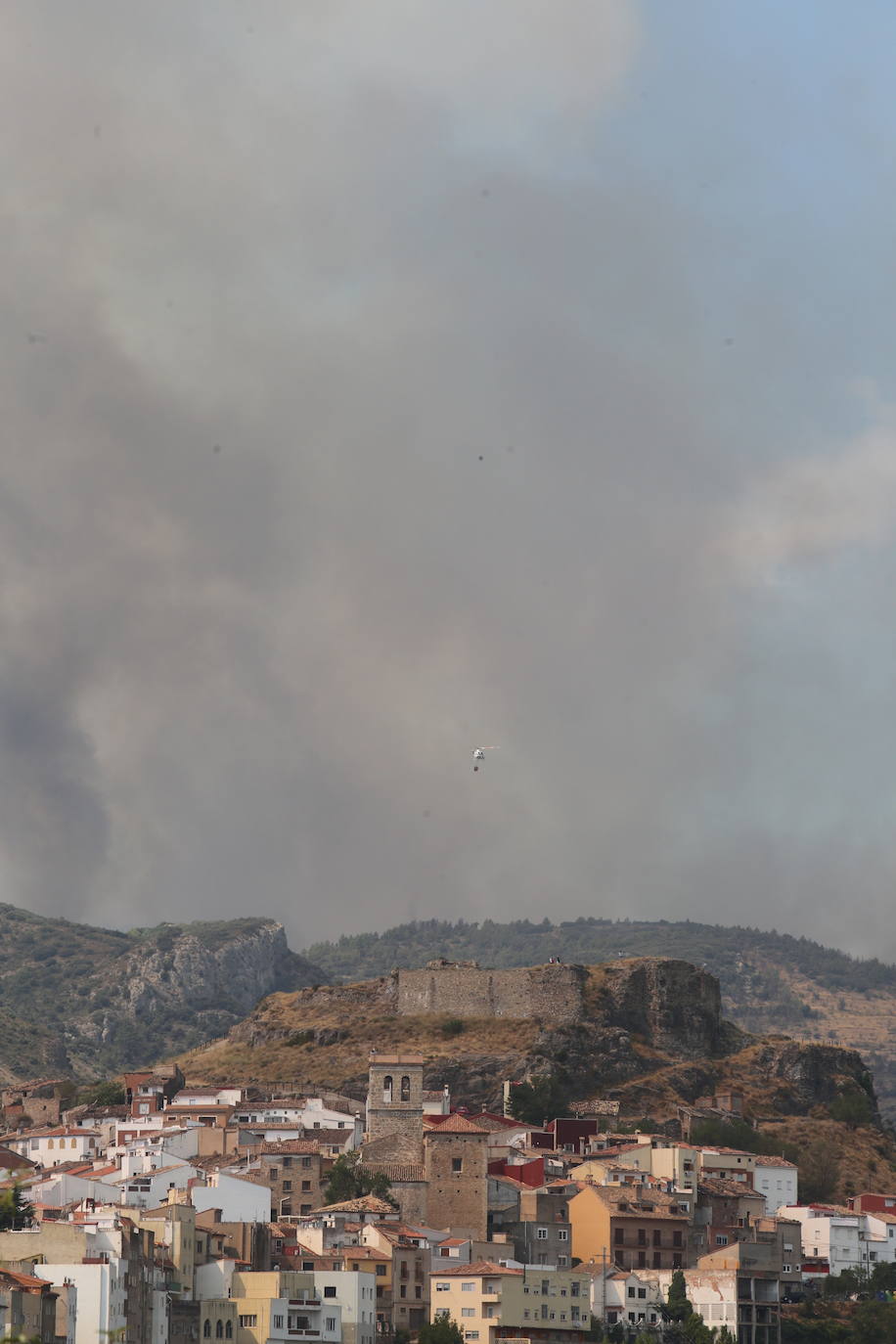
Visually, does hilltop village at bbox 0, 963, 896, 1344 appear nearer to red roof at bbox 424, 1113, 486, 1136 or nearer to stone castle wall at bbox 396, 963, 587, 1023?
red roof at bbox 424, 1113, 486, 1136

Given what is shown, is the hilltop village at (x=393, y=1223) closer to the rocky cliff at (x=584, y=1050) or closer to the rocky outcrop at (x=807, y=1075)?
the rocky cliff at (x=584, y=1050)

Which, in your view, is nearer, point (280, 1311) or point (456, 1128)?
point (280, 1311)

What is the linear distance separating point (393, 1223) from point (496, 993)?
51063 mm

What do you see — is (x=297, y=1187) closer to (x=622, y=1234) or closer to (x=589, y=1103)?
(x=622, y=1234)

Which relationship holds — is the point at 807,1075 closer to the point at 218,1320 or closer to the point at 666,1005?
the point at 666,1005

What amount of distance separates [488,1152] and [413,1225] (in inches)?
372

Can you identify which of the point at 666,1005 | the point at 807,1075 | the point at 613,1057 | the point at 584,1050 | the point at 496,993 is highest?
the point at 496,993

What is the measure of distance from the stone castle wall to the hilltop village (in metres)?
13.0

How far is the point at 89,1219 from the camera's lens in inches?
3324

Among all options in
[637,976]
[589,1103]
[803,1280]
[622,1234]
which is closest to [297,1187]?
[622,1234]

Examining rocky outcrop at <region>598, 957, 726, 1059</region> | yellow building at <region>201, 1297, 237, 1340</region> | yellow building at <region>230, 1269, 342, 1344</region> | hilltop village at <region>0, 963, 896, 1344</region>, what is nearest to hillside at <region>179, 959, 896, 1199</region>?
rocky outcrop at <region>598, 957, 726, 1059</region>

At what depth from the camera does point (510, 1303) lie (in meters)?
88.2

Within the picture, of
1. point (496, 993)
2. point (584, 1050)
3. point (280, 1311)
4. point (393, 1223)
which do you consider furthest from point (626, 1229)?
point (496, 993)

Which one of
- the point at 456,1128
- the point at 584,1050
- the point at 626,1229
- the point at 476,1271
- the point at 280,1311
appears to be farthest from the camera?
the point at 584,1050
